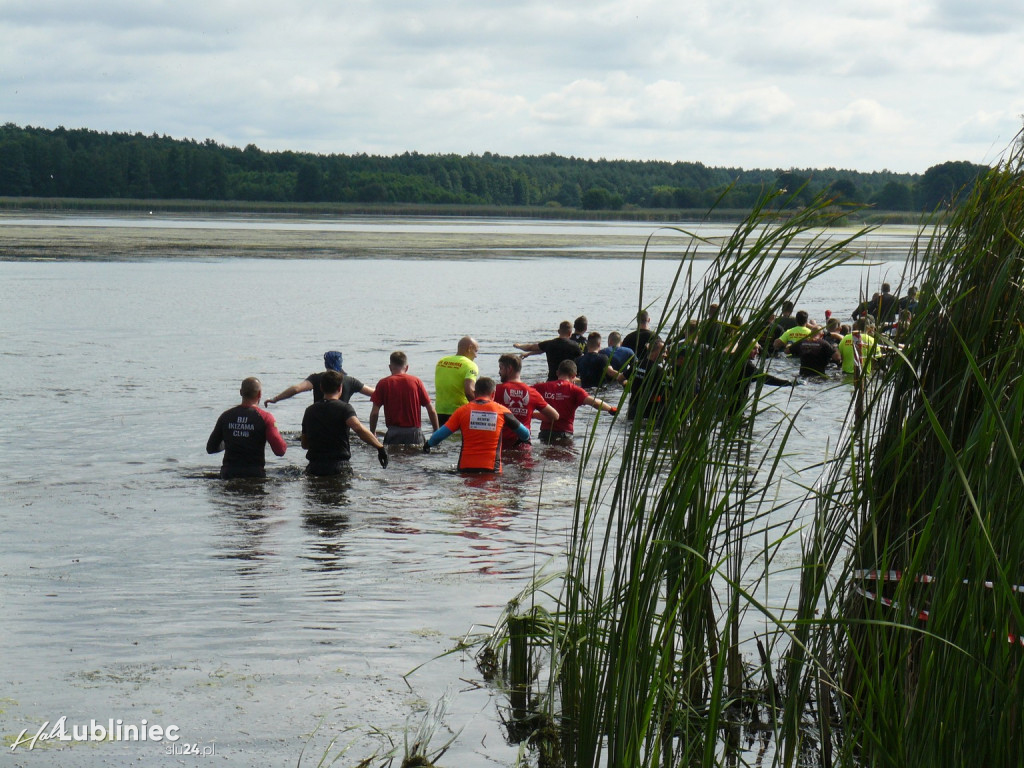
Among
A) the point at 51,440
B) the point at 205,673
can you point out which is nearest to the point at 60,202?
the point at 51,440

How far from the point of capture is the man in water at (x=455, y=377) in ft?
47.4

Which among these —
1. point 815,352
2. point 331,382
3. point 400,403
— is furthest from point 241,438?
point 815,352

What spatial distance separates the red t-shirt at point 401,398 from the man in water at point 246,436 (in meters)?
1.87

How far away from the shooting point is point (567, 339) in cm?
1797

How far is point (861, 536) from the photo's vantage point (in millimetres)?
4535

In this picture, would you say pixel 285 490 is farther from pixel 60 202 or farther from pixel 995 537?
pixel 60 202

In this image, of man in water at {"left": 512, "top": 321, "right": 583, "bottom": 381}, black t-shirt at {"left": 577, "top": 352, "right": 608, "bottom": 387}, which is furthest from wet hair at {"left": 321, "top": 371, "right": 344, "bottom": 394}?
black t-shirt at {"left": 577, "top": 352, "right": 608, "bottom": 387}

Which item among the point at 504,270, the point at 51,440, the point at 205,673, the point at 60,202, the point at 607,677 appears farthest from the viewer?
the point at 60,202

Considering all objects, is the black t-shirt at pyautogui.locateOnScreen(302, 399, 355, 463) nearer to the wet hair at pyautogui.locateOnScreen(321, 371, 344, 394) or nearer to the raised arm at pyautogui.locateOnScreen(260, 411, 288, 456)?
the wet hair at pyautogui.locateOnScreen(321, 371, 344, 394)

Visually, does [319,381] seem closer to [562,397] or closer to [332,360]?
[332,360]

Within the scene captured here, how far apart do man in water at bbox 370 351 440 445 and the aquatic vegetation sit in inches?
342

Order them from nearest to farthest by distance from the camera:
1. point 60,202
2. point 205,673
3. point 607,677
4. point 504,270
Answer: point 607,677 → point 205,673 → point 504,270 → point 60,202

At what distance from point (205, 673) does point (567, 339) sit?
11.7 metres

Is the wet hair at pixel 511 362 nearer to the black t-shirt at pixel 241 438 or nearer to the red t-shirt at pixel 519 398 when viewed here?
the red t-shirt at pixel 519 398
